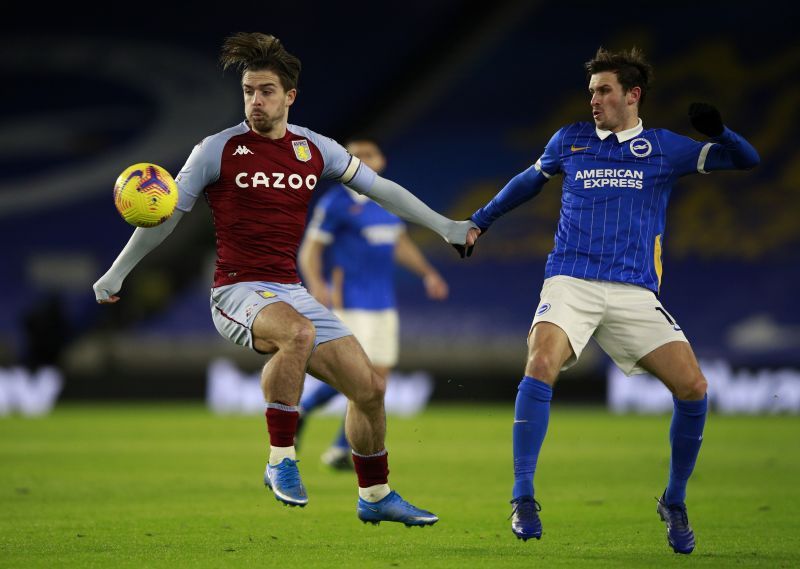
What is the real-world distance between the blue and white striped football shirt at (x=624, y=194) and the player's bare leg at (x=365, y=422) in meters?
1.02

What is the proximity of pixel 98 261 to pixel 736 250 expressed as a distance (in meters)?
10.9

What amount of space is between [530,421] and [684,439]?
0.76m

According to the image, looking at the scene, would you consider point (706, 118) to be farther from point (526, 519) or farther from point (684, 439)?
point (526, 519)

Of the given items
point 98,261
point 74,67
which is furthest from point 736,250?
point 74,67

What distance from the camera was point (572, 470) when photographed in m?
9.57

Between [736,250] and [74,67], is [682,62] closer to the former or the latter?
[736,250]

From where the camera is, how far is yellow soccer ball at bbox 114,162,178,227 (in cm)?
588

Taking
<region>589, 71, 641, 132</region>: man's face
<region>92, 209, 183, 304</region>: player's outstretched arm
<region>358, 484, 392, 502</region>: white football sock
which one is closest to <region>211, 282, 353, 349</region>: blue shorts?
<region>92, 209, 183, 304</region>: player's outstretched arm

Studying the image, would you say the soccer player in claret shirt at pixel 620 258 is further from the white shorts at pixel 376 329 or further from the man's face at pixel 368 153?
the white shorts at pixel 376 329

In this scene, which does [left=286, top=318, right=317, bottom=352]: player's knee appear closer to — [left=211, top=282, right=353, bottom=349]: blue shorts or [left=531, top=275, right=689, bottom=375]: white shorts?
[left=211, top=282, right=353, bottom=349]: blue shorts

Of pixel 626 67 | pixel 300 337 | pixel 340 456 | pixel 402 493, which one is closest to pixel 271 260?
pixel 300 337

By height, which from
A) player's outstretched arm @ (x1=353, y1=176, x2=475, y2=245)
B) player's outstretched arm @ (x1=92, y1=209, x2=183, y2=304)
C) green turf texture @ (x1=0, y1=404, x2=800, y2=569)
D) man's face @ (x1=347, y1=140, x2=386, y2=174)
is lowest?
green turf texture @ (x1=0, y1=404, x2=800, y2=569)

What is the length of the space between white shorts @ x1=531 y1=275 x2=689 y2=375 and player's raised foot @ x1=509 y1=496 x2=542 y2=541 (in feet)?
2.28

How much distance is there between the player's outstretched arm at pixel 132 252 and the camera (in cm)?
608
